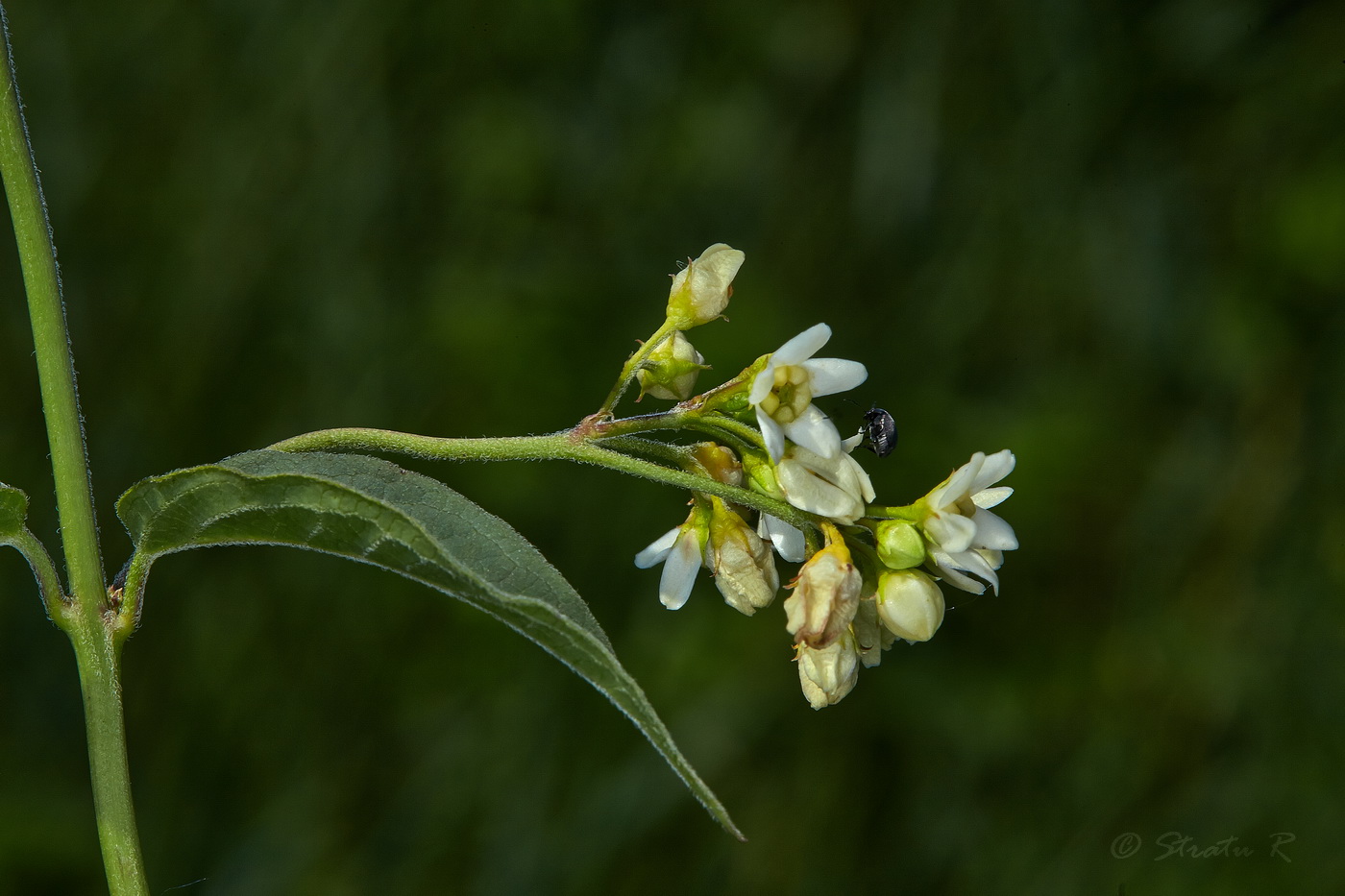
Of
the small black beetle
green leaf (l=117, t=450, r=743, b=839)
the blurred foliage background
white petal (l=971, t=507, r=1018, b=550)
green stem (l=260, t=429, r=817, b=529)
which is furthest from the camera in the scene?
the blurred foliage background

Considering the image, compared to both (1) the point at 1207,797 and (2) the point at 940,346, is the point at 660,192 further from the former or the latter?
(1) the point at 1207,797

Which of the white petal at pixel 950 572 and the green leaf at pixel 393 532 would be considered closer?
the green leaf at pixel 393 532

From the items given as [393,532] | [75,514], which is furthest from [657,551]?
[75,514]

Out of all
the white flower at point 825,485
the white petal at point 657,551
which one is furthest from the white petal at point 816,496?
the white petal at point 657,551

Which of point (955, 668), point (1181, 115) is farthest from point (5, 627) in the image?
point (1181, 115)

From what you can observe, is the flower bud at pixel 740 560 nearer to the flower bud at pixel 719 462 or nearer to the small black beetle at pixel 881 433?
the flower bud at pixel 719 462
